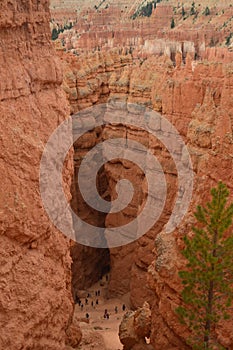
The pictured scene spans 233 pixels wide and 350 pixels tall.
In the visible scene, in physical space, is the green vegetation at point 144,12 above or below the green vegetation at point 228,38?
above

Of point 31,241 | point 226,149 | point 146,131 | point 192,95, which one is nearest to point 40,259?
point 31,241

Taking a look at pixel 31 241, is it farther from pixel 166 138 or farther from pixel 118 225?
pixel 118 225

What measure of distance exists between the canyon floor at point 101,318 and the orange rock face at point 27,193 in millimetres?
4224

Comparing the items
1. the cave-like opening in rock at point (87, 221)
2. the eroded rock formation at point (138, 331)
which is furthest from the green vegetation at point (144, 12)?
the eroded rock formation at point (138, 331)

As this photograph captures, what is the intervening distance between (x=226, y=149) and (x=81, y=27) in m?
65.2

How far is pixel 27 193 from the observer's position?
724 cm

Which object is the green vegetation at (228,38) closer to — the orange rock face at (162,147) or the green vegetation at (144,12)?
the green vegetation at (144,12)

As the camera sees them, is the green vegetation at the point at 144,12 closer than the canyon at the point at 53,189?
No

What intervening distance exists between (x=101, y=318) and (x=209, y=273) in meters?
10.3

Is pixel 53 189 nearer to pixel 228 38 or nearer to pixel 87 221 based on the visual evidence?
pixel 87 221

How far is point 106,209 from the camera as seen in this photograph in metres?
21.3

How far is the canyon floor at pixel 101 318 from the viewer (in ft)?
41.5

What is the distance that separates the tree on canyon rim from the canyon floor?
3351mm

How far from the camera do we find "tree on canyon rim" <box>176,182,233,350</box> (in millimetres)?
8328
